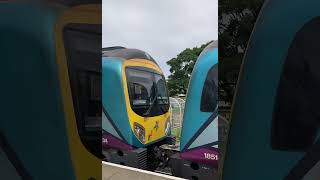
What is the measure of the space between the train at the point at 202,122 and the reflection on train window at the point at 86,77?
3.54m

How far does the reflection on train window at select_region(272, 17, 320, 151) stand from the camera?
1.21m

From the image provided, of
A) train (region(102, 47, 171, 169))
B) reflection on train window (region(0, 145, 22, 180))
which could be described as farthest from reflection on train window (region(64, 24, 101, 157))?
train (region(102, 47, 171, 169))

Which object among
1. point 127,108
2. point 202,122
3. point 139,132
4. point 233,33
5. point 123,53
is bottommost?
point 139,132

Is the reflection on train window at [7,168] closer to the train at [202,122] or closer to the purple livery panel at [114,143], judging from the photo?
the train at [202,122]

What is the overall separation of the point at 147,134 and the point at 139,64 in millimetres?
1499

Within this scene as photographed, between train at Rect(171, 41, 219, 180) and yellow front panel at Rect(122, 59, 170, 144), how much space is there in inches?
50.7

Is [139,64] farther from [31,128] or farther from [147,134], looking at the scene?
[31,128]

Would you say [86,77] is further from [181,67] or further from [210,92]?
[181,67]

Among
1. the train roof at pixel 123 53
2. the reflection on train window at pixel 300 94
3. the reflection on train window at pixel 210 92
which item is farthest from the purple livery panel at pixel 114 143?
the reflection on train window at pixel 300 94

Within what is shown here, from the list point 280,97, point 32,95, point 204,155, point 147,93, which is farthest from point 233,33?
point 147,93

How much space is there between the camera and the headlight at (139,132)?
641 cm

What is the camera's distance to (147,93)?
700cm

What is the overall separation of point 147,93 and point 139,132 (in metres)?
0.94

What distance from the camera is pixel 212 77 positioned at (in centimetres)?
531
